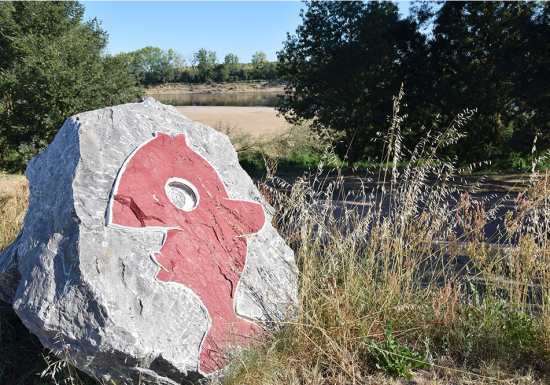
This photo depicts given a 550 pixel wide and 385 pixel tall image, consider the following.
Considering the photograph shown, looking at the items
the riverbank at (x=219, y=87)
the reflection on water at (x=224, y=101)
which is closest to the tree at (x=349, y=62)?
the reflection on water at (x=224, y=101)

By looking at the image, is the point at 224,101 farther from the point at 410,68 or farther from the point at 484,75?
the point at 484,75

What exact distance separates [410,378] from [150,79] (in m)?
84.6

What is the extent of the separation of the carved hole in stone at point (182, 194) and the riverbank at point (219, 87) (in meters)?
74.0

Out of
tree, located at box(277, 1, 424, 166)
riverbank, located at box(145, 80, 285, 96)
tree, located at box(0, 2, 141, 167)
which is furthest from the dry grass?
riverbank, located at box(145, 80, 285, 96)

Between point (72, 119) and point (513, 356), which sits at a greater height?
point (72, 119)

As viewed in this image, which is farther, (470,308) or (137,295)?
(470,308)

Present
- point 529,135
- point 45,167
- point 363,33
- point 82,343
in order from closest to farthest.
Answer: point 82,343 < point 45,167 < point 529,135 < point 363,33

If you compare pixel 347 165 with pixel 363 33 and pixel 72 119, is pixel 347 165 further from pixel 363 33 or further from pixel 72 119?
pixel 72 119

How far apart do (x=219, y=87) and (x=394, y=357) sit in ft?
268

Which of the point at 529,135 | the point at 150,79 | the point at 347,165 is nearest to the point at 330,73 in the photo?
the point at 347,165

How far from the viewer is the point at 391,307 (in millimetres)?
2803

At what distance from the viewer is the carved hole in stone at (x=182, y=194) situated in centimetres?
289

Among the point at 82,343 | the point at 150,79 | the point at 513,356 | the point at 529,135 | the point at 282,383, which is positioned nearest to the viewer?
the point at 82,343

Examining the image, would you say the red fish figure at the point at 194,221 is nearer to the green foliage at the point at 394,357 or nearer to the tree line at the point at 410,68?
the green foliage at the point at 394,357
